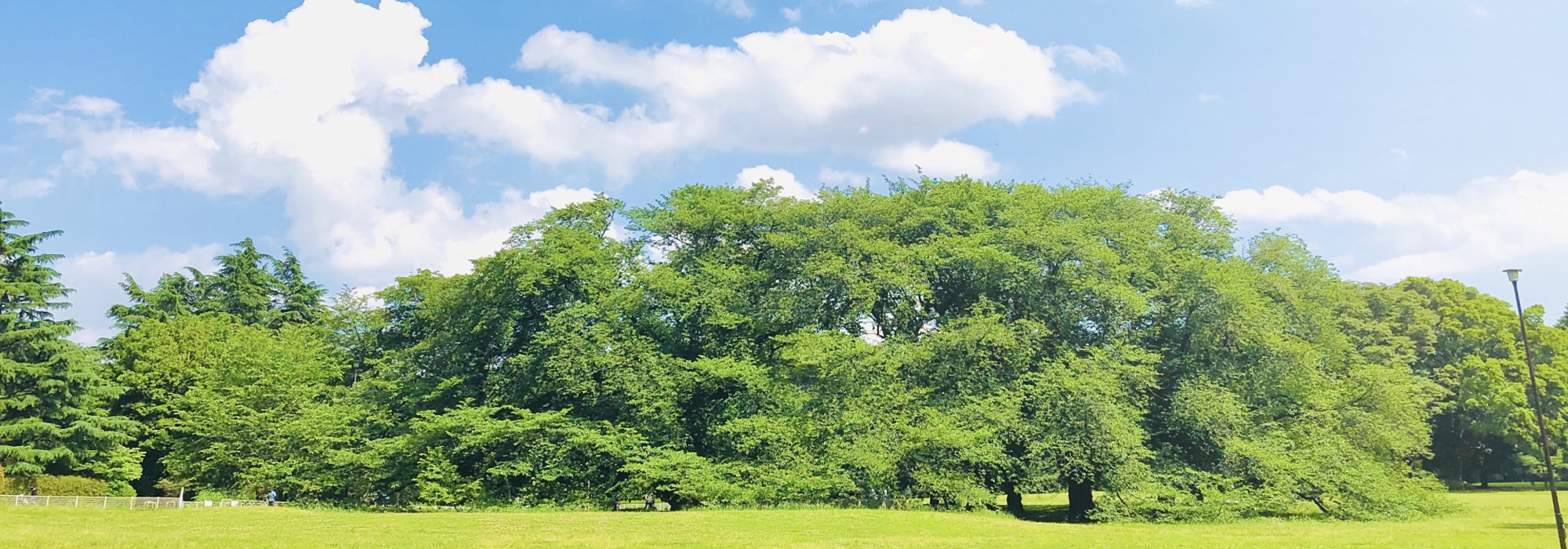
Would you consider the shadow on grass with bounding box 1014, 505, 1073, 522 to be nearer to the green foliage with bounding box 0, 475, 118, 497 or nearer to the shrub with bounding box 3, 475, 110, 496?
the green foliage with bounding box 0, 475, 118, 497

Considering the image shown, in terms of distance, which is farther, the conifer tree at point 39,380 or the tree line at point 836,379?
the conifer tree at point 39,380

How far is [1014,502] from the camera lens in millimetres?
38188

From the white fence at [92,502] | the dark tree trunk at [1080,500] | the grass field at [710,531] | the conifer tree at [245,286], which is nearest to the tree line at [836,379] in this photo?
the dark tree trunk at [1080,500]

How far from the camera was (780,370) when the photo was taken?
3797cm

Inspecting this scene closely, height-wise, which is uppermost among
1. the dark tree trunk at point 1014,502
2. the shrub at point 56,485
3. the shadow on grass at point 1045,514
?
the shrub at point 56,485

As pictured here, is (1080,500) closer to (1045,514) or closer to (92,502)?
(1045,514)

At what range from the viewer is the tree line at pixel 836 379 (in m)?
33.4

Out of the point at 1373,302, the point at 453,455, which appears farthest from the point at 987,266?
the point at 1373,302

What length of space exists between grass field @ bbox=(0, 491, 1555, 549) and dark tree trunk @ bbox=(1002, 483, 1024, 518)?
6.01 m

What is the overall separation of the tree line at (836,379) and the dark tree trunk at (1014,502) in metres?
0.22

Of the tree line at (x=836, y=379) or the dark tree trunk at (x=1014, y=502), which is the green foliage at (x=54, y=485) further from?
the dark tree trunk at (x=1014, y=502)

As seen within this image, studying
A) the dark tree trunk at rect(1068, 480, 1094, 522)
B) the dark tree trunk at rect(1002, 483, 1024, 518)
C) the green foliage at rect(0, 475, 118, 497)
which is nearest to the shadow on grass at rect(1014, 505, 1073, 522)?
the dark tree trunk at rect(1002, 483, 1024, 518)

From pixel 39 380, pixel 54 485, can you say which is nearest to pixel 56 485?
pixel 54 485

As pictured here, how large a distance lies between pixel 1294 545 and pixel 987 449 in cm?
1216
